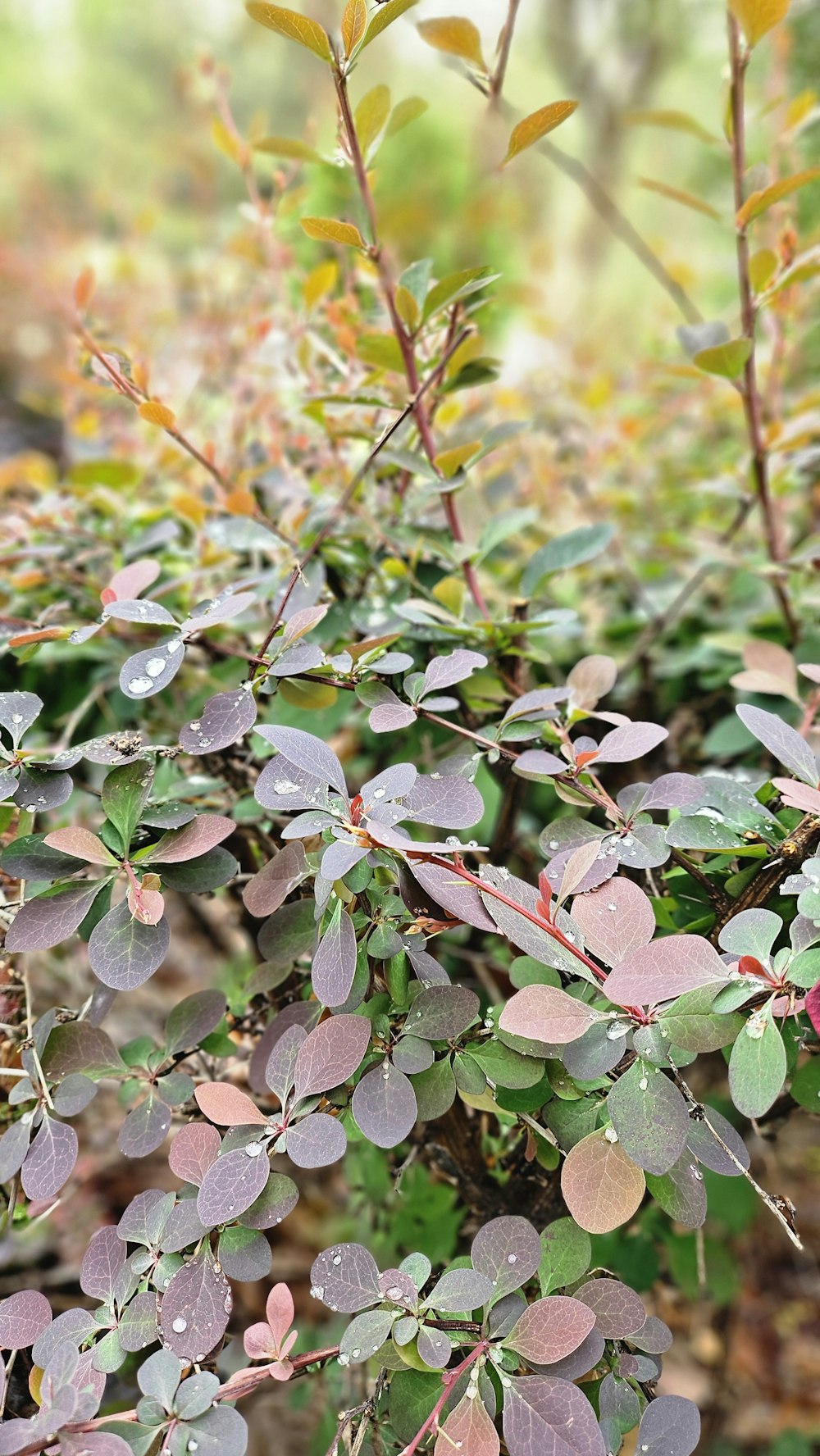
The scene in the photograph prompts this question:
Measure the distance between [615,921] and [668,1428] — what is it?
0.77 feet

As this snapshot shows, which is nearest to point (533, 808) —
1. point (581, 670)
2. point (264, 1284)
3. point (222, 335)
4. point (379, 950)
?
point (581, 670)

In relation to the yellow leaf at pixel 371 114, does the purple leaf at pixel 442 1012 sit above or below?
below

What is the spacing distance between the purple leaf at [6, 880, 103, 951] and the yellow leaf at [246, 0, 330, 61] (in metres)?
0.52

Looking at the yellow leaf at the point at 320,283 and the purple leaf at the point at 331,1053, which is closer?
the purple leaf at the point at 331,1053

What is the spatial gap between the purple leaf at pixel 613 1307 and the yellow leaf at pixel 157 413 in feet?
1.96

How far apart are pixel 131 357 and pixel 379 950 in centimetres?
56

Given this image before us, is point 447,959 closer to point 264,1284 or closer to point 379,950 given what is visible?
point 379,950

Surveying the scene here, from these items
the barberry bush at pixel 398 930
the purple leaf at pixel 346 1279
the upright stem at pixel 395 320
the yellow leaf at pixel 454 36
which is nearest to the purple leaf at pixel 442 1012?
the barberry bush at pixel 398 930

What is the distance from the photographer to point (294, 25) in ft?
1.62

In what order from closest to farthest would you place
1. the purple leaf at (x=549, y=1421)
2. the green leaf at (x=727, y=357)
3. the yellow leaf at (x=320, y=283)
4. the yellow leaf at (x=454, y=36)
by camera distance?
the purple leaf at (x=549, y=1421) → the yellow leaf at (x=454, y=36) → the green leaf at (x=727, y=357) → the yellow leaf at (x=320, y=283)

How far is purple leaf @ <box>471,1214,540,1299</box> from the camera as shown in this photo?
1.33 feet

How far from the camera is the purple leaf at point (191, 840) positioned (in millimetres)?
466

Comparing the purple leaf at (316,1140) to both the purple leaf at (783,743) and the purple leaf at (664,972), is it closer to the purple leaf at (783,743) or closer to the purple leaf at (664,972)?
the purple leaf at (664,972)

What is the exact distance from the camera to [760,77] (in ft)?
5.88
